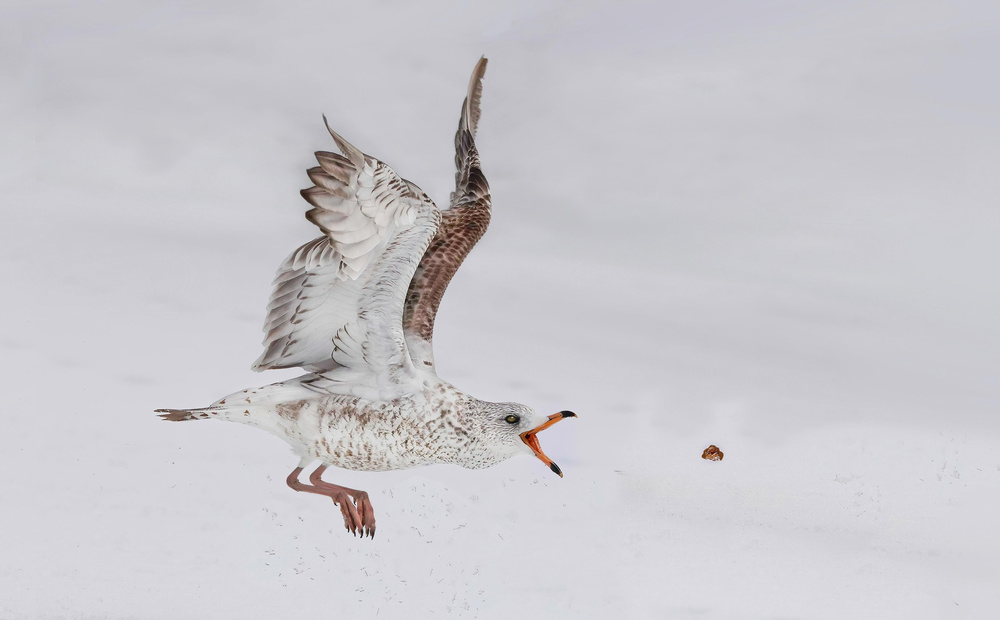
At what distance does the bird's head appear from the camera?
938 centimetres

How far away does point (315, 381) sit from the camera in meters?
9.40

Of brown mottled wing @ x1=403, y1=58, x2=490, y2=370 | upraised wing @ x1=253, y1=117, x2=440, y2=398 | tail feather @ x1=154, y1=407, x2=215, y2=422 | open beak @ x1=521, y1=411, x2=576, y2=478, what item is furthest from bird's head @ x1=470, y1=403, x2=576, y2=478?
tail feather @ x1=154, y1=407, x2=215, y2=422

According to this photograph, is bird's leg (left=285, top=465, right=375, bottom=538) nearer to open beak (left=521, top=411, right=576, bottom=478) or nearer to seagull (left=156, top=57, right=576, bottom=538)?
seagull (left=156, top=57, right=576, bottom=538)

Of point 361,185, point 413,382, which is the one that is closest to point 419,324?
point 413,382

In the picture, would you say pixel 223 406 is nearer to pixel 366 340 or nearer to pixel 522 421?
pixel 366 340

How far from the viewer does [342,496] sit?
9523 mm

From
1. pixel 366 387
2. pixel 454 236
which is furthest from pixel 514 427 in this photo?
pixel 454 236

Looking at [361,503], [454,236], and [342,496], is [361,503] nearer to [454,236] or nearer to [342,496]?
[342,496]

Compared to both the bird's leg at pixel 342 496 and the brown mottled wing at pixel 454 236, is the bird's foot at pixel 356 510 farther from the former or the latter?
the brown mottled wing at pixel 454 236

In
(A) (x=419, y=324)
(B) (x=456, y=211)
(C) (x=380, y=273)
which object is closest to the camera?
(C) (x=380, y=273)

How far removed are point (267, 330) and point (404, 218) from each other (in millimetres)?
1963

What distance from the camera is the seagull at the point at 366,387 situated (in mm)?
8531

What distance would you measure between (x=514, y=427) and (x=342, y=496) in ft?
5.62

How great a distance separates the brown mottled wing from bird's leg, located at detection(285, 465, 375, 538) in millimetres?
1378
